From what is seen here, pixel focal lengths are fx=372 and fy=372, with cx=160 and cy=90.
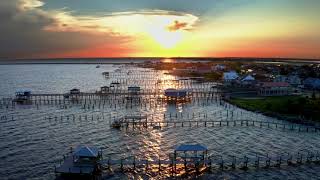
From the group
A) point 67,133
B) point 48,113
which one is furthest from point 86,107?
point 67,133

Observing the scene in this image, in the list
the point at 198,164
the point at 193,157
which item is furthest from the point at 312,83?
the point at 198,164

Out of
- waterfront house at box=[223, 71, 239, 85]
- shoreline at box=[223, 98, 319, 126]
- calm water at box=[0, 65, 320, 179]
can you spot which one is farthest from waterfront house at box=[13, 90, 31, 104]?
waterfront house at box=[223, 71, 239, 85]

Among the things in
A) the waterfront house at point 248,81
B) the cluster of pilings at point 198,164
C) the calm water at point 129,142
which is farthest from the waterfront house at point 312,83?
the cluster of pilings at point 198,164

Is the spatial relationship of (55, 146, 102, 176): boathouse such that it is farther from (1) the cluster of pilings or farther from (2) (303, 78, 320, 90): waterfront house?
(2) (303, 78, 320, 90): waterfront house

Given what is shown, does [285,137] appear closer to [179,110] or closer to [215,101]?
[179,110]

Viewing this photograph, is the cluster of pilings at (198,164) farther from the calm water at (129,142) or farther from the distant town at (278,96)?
the distant town at (278,96)

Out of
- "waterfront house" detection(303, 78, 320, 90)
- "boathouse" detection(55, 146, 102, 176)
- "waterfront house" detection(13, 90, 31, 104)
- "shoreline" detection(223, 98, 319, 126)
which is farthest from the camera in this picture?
"waterfront house" detection(303, 78, 320, 90)

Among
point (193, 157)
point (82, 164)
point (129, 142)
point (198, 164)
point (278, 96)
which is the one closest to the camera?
point (82, 164)

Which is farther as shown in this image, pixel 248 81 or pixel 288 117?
pixel 248 81

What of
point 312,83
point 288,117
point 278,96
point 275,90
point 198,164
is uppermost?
point 312,83

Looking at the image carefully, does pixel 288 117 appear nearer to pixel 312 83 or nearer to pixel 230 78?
pixel 312 83

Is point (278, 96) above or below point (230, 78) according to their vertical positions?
below

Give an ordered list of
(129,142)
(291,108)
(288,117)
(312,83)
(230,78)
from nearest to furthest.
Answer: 1. (129,142)
2. (288,117)
3. (291,108)
4. (312,83)
5. (230,78)

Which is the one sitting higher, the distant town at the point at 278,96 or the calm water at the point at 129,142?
the distant town at the point at 278,96
